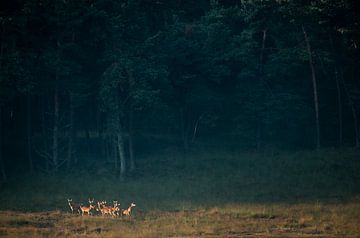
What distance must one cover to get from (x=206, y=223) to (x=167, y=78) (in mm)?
25690

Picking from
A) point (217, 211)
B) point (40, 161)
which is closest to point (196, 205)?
point (217, 211)

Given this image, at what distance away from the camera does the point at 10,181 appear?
36.1 meters

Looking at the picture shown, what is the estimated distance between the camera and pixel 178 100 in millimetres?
51312

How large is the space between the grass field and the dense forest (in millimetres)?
3545

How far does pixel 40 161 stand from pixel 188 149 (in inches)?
562

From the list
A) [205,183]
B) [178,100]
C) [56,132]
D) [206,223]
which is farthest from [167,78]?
[206,223]

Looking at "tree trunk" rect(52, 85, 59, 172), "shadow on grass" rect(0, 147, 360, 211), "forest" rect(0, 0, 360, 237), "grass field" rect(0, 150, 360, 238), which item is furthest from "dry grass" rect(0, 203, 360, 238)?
"tree trunk" rect(52, 85, 59, 172)

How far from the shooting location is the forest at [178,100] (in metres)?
35.1

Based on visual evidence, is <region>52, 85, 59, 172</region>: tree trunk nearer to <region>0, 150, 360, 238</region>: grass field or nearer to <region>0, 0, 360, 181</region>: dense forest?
<region>0, 0, 360, 181</region>: dense forest

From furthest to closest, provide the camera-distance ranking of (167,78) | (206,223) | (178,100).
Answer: (178,100) < (167,78) < (206,223)

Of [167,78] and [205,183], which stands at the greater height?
[167,78]

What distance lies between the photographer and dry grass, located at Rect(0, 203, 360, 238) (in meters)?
20.0

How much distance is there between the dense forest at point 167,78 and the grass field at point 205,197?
3.55 m

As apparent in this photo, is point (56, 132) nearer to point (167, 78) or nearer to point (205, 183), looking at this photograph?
point (167, 78)
